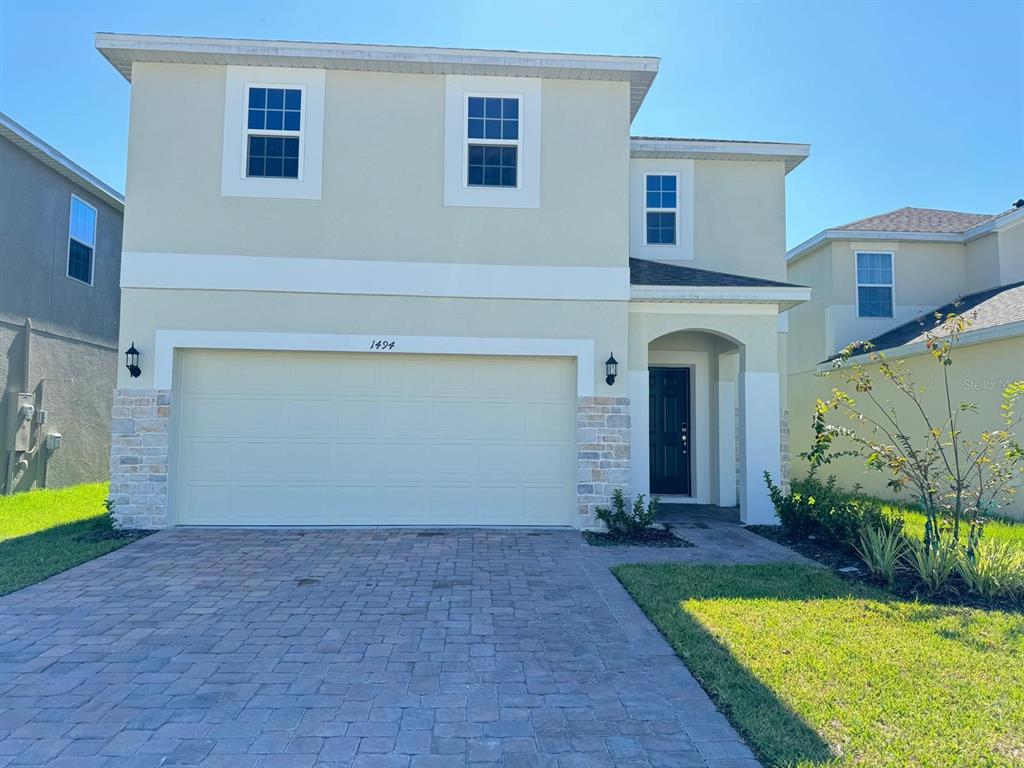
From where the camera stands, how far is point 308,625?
197 inches

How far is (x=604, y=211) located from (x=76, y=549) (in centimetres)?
811

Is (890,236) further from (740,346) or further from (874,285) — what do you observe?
(740,346)

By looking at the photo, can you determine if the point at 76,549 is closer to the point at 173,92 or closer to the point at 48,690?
the point at 48,690

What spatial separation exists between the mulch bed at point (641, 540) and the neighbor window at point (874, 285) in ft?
30.6

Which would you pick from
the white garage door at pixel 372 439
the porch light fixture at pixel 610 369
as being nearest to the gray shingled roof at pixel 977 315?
the porch light fixture at pixel 610 369

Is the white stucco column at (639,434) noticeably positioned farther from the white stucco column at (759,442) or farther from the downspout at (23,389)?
the downspout at (23,389)

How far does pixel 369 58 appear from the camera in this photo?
856 centimetres

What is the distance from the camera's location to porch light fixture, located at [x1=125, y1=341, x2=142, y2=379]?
27.3 feet

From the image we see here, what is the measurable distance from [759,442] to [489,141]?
5979 millimetres

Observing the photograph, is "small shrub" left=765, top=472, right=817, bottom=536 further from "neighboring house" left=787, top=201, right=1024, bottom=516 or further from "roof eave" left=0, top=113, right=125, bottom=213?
"roof eave" left=0, top=113, right=125, bottom=213

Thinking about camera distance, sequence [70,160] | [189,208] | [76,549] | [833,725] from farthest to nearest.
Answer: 1. [70,160]
2. [189,208]
3. [76,549]
4. [833,725]

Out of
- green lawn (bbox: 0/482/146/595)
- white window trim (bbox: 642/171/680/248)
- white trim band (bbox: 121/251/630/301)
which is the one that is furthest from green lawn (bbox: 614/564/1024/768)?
white window trim (bbox: 642/171/680/248)

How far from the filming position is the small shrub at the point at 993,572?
18.9 ft

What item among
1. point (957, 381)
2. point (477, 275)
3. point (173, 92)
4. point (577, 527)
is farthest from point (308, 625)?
point (957, 381)
